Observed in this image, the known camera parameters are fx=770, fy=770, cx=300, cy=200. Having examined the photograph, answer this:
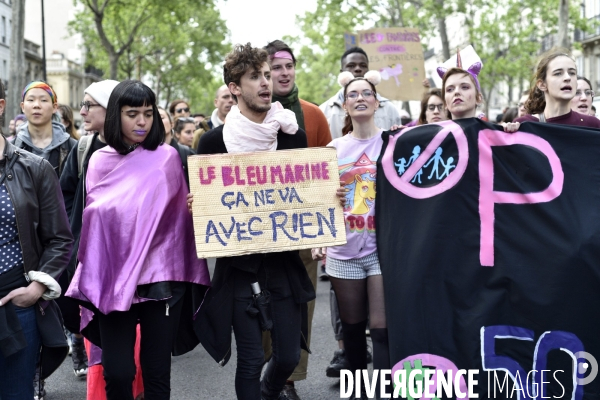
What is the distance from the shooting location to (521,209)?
14.1ft

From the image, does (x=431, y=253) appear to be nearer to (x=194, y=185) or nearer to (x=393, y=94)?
(x=194, y=185)

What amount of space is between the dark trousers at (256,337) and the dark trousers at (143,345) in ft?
1.21

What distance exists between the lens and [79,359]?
5.98 meters

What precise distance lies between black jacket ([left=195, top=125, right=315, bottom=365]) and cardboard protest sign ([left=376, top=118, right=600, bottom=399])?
0.59 meters

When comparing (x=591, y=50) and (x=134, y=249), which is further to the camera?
(x=591, y=50)

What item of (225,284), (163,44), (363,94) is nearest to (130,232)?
(225,284)

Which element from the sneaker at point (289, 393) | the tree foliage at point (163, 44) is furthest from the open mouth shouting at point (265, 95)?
the tree foliage at point (163, 44)

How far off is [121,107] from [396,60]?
27.1 ft

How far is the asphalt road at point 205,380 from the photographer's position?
17.6 ft

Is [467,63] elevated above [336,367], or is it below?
above

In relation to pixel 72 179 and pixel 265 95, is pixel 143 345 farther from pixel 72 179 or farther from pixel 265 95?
pixel 265 95

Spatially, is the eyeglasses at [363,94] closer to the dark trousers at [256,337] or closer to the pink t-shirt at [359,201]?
the pink t-shirt at [359,201]

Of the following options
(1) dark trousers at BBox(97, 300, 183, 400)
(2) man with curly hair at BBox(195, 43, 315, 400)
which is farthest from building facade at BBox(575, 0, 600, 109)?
(1) dark trousers at BBox(97, 300, 183, 400)

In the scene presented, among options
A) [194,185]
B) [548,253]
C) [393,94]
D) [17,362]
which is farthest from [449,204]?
[393,94]
